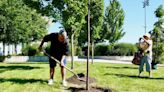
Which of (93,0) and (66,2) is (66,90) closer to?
(66,2)

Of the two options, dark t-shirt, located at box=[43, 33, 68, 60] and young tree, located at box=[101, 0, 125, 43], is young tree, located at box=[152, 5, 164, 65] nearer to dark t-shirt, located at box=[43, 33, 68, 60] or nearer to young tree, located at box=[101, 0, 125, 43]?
dark t-shirt, located at box=[43, 33, 68, 60]

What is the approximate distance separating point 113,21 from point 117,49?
444 cm

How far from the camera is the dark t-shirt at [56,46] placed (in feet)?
40.9

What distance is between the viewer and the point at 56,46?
12617 millimetres

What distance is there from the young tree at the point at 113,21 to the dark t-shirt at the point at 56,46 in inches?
1456

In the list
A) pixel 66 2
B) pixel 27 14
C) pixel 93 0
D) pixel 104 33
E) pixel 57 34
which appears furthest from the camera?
pixel 104 33

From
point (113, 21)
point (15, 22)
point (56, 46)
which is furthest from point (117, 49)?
point (56, 46)

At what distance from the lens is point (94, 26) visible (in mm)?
28062

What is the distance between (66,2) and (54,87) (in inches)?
347

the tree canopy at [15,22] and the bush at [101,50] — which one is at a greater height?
the tree canopy at [15,22]

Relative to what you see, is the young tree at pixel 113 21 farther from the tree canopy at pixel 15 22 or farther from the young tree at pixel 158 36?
the young tree at pixel 158 36

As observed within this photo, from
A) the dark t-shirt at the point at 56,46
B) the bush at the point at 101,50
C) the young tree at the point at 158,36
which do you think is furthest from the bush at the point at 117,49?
the dark t-shirt at the point at 56,46

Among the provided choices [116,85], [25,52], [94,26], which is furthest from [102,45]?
[116,85]

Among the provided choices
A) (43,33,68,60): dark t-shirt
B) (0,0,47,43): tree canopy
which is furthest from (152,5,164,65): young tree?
(0,0,47,43): tree canopy
